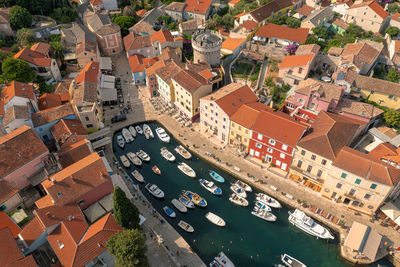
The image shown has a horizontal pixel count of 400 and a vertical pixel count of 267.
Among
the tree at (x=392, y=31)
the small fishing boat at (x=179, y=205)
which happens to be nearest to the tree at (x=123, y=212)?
the small fishing boat at (x=179, y=205)


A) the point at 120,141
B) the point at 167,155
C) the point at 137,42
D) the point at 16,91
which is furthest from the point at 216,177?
the point at 137,42

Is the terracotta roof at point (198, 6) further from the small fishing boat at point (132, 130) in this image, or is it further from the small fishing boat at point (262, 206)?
the small fishing boat at point (262, 206)

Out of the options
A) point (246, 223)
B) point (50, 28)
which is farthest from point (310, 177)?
point (50, 28)

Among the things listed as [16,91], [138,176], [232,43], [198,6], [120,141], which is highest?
[198,6]

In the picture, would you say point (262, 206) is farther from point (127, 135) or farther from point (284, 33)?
point (284, 33)

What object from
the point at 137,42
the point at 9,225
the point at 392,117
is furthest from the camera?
the point at 137,42

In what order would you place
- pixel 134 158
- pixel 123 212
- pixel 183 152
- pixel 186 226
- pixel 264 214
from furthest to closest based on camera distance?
1. pixel 183 152
2. pixel 134 158
3. pixel 264 214
4. pixel 186 226
5. pixel 123 212

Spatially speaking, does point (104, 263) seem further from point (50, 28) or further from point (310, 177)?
point (50, 28)

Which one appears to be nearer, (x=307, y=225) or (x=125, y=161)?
(x=307, y=225)
